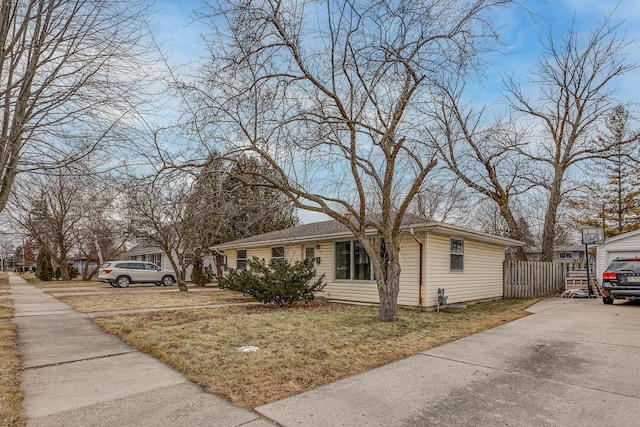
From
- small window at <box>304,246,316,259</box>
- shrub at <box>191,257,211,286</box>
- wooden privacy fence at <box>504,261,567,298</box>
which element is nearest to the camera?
small window at <box>304,246,316,259</box>

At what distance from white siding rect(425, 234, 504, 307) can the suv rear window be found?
377 cm

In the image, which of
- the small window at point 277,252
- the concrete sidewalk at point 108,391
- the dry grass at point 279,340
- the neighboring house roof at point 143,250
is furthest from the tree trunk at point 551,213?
the neighboring house roof at point 143,250

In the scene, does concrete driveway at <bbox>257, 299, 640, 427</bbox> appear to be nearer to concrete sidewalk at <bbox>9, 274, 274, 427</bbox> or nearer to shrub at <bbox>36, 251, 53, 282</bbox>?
concrete sidewalk at <bbox>9, 274, 274, 427</bbox>

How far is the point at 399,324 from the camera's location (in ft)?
26.5

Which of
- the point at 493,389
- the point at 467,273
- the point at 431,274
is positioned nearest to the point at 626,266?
the point at 467,273

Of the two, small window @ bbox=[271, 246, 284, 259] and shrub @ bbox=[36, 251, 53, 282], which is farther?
shrub @ bbox=[36, 251, 53, 282]

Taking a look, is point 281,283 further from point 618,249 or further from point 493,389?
point 618,249

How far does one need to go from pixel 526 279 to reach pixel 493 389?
502 inches

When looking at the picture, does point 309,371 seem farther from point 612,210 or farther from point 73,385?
point 612,210

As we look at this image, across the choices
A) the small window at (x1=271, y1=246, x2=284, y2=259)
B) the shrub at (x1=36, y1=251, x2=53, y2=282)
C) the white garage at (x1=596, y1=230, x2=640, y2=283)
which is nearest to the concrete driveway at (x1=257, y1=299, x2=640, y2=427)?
the small window at (x1=271, y1=246, x2=284, y2=259)

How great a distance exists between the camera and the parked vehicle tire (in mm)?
21062

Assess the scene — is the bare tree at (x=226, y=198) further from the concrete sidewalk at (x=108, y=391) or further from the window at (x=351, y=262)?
the window at (x=351, y=262)

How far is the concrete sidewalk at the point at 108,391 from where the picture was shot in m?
3.31

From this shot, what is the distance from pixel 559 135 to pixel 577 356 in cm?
1713
